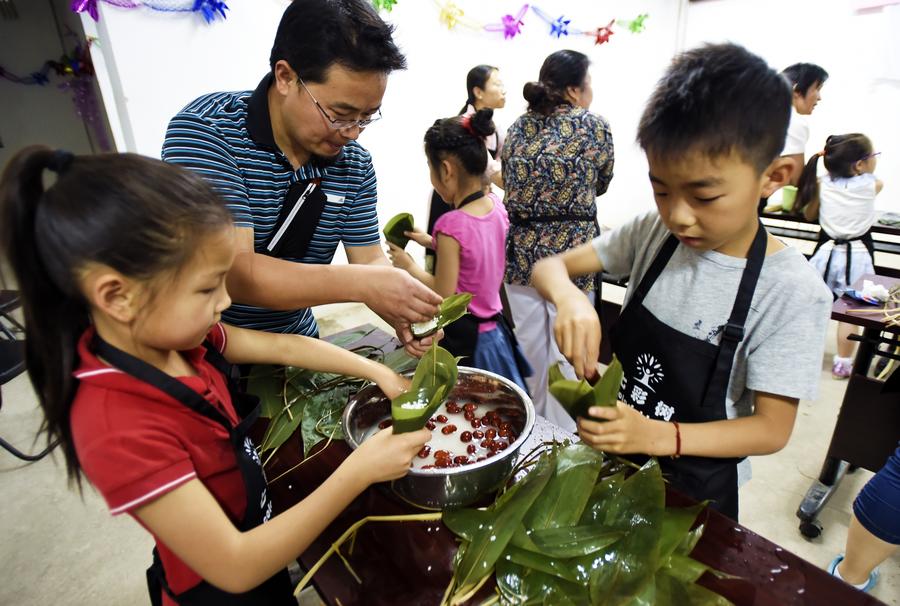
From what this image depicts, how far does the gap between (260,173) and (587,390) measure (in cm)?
93

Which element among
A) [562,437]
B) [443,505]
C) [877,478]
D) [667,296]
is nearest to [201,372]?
[443,505]

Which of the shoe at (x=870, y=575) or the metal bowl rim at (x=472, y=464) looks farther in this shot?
the shoe at (x=870, y=575)

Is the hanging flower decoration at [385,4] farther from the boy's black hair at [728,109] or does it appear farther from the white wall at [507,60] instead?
the boy's black hair at [728,109]

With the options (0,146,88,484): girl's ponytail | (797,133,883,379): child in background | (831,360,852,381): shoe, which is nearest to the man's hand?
(0,146,88,484): girl's ponytail

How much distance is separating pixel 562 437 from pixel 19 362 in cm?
257

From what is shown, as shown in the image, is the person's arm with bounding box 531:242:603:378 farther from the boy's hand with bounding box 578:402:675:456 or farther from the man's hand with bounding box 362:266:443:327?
the man's hand with bounding box 362:266:443:327

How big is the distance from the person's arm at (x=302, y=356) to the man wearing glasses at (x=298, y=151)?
0.09 meters

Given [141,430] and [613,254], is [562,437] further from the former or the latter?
[141,430]

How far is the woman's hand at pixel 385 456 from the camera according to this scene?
77cm

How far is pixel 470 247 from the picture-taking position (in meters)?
1.95

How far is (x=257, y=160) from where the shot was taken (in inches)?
47.1

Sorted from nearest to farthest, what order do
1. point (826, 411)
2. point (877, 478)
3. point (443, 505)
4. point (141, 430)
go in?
point (141, 430) < point (443, 505) < point (877, 478) < point (826, 411)

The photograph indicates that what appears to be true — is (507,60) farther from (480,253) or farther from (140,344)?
(140,344)

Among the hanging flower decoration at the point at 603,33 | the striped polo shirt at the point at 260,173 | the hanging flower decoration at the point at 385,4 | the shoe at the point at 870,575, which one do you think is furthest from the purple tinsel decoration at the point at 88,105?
the shoe at the point at 870,575
